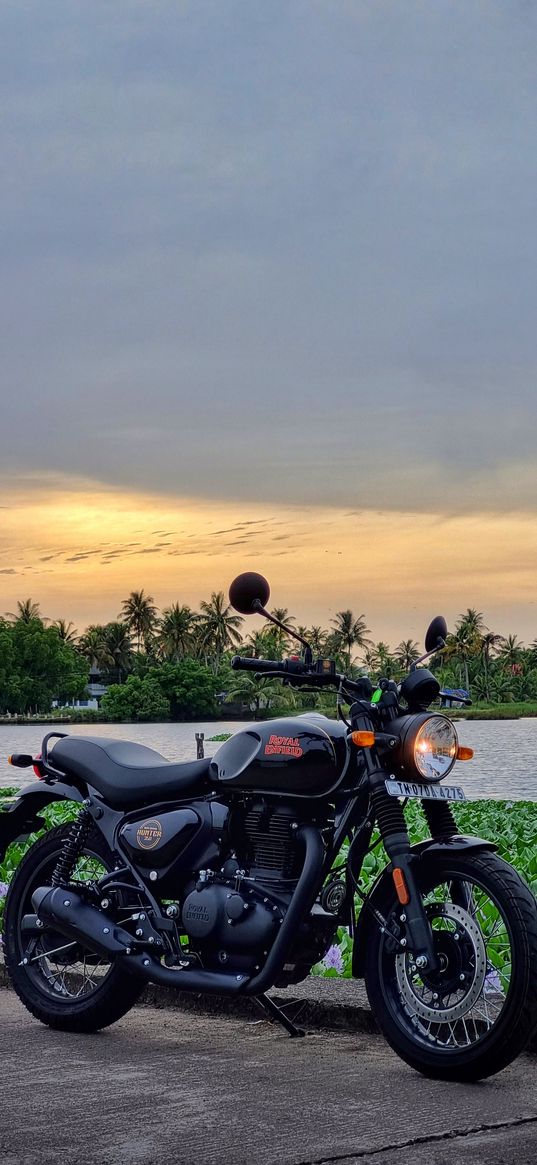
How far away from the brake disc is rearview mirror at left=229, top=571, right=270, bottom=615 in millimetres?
1204

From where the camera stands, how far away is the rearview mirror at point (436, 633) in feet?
17.7

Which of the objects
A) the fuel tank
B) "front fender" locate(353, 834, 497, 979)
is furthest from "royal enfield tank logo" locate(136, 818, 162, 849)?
"front fender" locate(353, 834, 497, 979)

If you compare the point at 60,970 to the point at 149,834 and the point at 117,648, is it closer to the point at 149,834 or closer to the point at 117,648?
the point at 149,834

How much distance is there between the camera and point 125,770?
18.8ft

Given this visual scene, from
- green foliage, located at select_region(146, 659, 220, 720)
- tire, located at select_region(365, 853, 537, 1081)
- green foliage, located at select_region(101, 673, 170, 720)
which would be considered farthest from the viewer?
green foliage, located at select_region(101, 673, 170, 720)

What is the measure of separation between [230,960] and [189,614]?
135 metres

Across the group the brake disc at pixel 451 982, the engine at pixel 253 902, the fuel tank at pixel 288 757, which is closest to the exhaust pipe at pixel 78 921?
the engine at pixel 253 902

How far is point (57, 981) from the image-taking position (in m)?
6.01

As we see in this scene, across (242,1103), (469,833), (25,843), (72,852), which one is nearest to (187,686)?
(469,833)

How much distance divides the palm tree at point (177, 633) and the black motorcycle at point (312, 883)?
132 m

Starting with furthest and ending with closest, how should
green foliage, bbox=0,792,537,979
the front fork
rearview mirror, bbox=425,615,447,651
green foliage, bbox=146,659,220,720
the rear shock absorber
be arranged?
green foliage, bbox=146,659,220,720 < green foliage, bbox=0,792,537,979 < the rear shock absorber < rearview mirror, bbox=425,615,447,651 < the front fork

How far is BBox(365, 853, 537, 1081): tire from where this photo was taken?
4594mm

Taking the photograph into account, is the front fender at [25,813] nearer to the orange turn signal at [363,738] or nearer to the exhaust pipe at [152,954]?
the exhaust pipe at [152,954]

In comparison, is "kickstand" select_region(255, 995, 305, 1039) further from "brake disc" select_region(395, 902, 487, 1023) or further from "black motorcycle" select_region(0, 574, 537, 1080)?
"brake disc" select_region(395, 902, 487, 1023)
